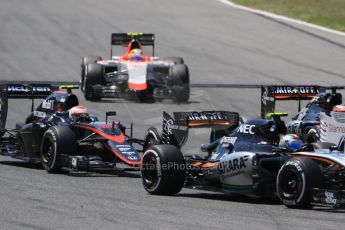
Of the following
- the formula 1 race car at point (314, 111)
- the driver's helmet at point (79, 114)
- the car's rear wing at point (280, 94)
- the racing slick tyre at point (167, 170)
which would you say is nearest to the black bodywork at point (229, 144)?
the racing slick tyre at point (167, 170)

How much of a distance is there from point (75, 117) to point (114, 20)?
2705 centimetres

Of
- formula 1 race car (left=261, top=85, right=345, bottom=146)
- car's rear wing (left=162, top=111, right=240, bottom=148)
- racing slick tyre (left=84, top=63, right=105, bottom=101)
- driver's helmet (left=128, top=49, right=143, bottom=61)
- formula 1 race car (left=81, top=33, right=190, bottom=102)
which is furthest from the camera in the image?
driver's helmet (left=128, top=49, right=143, bottom=61)

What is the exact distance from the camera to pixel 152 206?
14133 mm

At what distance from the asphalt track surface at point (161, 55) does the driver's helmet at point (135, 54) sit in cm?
201

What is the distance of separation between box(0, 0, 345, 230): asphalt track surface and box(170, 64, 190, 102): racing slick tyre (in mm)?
481

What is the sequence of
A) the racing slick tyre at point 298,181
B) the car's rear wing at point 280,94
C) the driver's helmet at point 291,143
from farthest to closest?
the car's rear wing at point 280,94 → the driver's helmet at point 291,143 → the racing slick tyre at point 298,181

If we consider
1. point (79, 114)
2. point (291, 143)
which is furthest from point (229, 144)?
point (79, 114)

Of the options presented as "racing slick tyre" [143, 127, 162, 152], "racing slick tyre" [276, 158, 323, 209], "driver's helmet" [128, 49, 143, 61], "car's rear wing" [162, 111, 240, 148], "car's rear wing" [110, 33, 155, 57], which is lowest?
"racing slick tyre" [276, 158, 323, 209]

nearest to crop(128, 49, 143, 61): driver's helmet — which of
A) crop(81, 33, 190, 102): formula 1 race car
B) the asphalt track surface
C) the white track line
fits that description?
crop(81, 33, 190, 102): formula 1 race car

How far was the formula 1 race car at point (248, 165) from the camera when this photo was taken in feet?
45.1

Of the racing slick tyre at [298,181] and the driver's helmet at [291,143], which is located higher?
the driver's helmet at [291,143]

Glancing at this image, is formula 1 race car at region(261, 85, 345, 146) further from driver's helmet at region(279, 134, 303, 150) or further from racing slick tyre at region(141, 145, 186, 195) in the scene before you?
racing slick tyre at region(141, 145, 186, 195)

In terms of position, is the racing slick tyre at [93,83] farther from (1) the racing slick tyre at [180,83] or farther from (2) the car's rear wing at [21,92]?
(2) the car's rear wing at [21,92]

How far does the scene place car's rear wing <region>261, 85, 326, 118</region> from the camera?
66.2 feet
